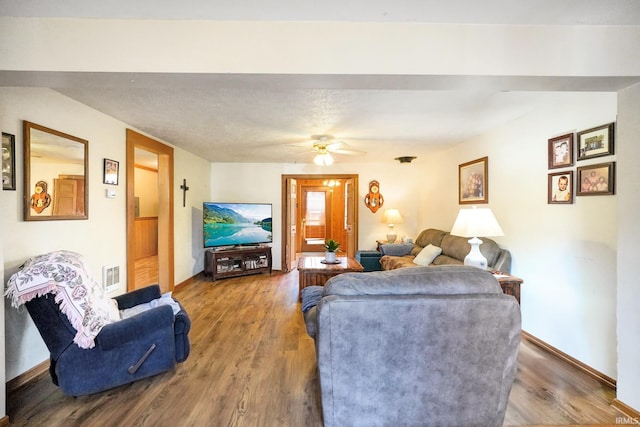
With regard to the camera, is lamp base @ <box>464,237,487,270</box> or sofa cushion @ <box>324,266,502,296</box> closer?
sofa cushion @ <box>324,266,502,296</box>

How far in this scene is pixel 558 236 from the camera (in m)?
2.60

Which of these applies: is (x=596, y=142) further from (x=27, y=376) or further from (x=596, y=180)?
(x=27, y=376)

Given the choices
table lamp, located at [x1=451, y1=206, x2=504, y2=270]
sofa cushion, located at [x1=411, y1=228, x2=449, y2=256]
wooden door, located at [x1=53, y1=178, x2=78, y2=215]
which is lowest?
sofa cushion, located at [x1=411, y1=228, x2=449, y2=256]

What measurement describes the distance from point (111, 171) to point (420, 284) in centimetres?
323

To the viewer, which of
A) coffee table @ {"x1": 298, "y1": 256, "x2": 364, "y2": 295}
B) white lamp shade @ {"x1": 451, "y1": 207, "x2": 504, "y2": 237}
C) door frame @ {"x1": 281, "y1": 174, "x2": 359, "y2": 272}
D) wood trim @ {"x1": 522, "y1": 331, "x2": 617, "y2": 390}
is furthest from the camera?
door frame @ {"x1": 281, "y1": 174, "x2": 359, "y2": 272}

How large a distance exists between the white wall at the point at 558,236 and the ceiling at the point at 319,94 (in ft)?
0.87

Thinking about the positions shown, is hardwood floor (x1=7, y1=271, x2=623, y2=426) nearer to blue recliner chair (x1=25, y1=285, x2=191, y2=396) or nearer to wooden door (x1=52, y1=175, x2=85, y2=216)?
blue recliner chair (x1=25, y1=285, x2=191, y2=396)

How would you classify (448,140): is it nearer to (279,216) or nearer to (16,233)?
(279,216)

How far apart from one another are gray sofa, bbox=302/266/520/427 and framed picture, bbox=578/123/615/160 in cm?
168

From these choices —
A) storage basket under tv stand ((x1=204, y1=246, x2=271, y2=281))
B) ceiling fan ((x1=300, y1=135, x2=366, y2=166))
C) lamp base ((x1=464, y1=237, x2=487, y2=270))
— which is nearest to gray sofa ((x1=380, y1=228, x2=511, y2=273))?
lamp base ((x1=464, y1=237, x2=487, y2=270))

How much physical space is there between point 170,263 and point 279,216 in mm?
2275

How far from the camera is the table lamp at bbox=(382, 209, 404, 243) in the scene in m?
5.55

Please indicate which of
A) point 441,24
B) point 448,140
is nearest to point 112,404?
point 441,24

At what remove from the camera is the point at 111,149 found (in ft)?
10.1
